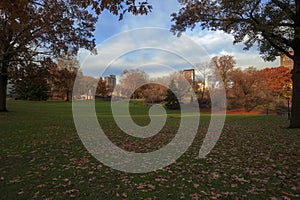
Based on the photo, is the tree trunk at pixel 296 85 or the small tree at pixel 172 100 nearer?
the tree trunk at pixel 296 85

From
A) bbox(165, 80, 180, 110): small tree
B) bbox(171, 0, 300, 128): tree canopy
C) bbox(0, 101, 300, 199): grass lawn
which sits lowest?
bbox(0, 101, 300, 199): grass lawn

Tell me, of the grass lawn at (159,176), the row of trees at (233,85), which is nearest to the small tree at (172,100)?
the row of trees at (233,85)

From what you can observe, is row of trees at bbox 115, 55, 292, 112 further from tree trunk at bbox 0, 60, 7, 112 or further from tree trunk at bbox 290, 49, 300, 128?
tree trunk at bbox 0, 60, 7, 112

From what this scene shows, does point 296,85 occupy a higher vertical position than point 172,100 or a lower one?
higher

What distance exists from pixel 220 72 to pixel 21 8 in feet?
118

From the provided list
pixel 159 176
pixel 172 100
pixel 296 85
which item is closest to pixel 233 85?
pixel 172 100

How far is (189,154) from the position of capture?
251 inches

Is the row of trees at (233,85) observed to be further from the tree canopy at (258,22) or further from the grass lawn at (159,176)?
the grass lawn at (159,176)

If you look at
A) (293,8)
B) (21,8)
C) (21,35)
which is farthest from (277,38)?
(21,35)

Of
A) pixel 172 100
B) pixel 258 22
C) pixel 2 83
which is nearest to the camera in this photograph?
pixel 258 22

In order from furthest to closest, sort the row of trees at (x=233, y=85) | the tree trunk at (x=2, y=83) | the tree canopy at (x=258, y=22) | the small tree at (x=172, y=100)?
the small tree at (x=172, y=100), the row of trees at (x=233, y=85), the tree trunk at (x=2, y=83), the tree canopy at (x=258, y=22)

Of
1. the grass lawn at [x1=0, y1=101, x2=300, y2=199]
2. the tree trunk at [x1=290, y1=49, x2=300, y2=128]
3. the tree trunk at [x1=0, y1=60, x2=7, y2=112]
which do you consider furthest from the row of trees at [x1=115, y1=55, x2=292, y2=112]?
Answer: the grass lawn at [x1=0, y1=101, x2=300, y2=199]

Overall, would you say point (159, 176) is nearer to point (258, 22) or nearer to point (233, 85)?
point (258, 22)

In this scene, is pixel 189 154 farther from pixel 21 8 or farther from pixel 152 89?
pixel 152 89
